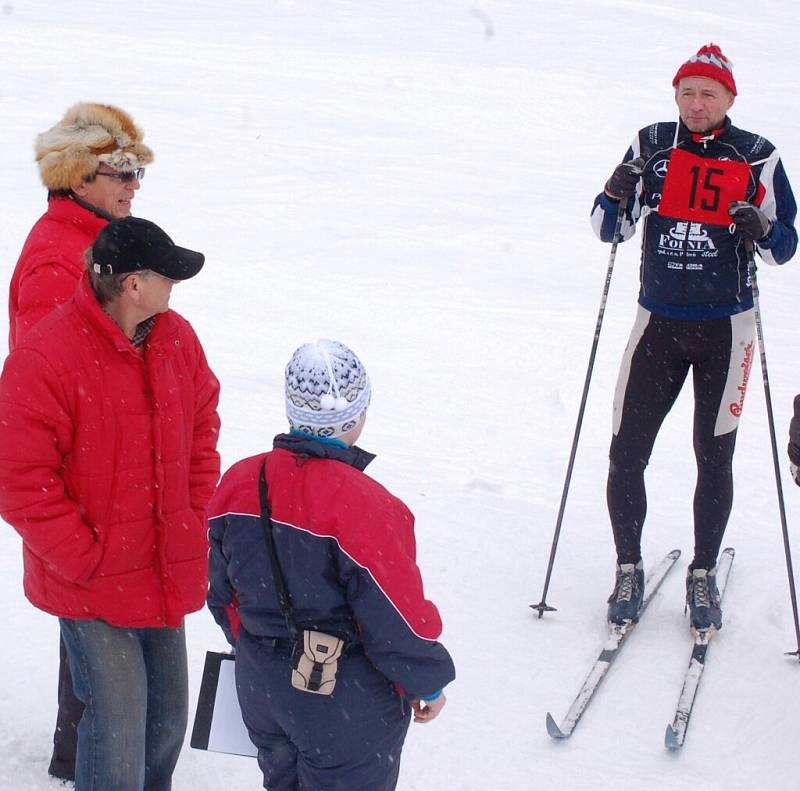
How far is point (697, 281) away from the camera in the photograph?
4367 mm

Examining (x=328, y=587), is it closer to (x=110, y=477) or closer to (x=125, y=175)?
(x=110, y=477)

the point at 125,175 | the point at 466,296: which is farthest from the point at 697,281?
the point at 466,296

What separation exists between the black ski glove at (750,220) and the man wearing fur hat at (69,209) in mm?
2142

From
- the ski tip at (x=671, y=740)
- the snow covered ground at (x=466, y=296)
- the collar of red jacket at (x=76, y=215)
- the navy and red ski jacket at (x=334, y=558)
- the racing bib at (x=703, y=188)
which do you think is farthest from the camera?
the racing bib at (x=703, y=188)

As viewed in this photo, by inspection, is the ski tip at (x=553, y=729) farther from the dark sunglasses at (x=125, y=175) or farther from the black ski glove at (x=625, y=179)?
the dark sunglasses at (x=125, y=175)

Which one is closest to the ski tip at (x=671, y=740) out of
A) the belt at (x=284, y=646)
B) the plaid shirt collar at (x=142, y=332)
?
the belt at (x=284, y=646)

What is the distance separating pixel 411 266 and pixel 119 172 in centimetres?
699

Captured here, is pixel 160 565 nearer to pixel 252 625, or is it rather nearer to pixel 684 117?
pixel 252 625

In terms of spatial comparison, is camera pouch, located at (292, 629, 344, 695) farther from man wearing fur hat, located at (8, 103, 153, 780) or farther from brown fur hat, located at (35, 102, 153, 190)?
brown fur hat, located at (35, 102, 153, 190)

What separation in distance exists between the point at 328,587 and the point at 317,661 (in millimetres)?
157

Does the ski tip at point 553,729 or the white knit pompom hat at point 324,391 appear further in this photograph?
the ski tip at point 553,729

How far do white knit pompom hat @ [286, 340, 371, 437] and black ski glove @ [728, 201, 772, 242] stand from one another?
2.23 meters

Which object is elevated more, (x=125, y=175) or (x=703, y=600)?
(x=125, y=175)

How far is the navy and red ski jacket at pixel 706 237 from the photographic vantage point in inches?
170
